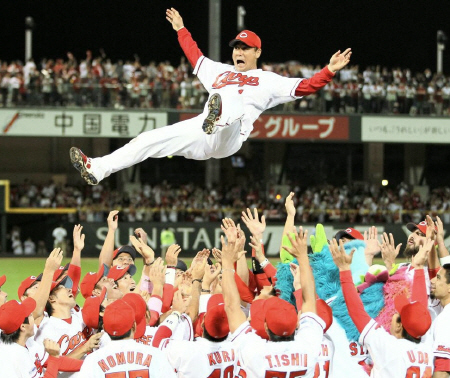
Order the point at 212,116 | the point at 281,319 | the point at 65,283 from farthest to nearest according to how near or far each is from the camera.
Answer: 1. the point at 212,116
2. the point at 65,283
3. the point at 281,319

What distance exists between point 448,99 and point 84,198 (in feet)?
40.3

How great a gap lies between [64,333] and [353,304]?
2055 mm

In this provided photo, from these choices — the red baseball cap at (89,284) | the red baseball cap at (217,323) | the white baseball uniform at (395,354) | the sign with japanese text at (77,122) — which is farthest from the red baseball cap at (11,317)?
the sign with japanese text at (77,122)

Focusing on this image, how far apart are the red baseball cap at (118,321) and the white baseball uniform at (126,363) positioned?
7 cm

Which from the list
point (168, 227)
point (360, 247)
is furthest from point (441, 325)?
point (168, 227)

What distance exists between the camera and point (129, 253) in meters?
7.42

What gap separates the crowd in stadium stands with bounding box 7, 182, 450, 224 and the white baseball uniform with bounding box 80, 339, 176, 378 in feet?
64.7

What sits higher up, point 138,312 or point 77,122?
point 77,122

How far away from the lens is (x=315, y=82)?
7.07m

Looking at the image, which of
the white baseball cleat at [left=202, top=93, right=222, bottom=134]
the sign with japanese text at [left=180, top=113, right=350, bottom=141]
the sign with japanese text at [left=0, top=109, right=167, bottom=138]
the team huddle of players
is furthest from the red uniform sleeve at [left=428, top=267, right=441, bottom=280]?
the sign with japanese text at [left=180, top=113, right=350, bottom=141]

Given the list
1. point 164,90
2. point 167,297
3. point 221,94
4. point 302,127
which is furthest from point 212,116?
point 302,127

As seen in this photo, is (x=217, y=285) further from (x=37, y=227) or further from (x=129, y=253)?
(x=37, y=227)

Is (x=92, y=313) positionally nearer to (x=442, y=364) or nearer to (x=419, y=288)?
(x=419, y=288)

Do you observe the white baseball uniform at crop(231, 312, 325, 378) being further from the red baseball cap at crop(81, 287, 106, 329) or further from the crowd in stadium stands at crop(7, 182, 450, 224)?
the crowd in stadium stands at crop(7, 182, 450, 224)
